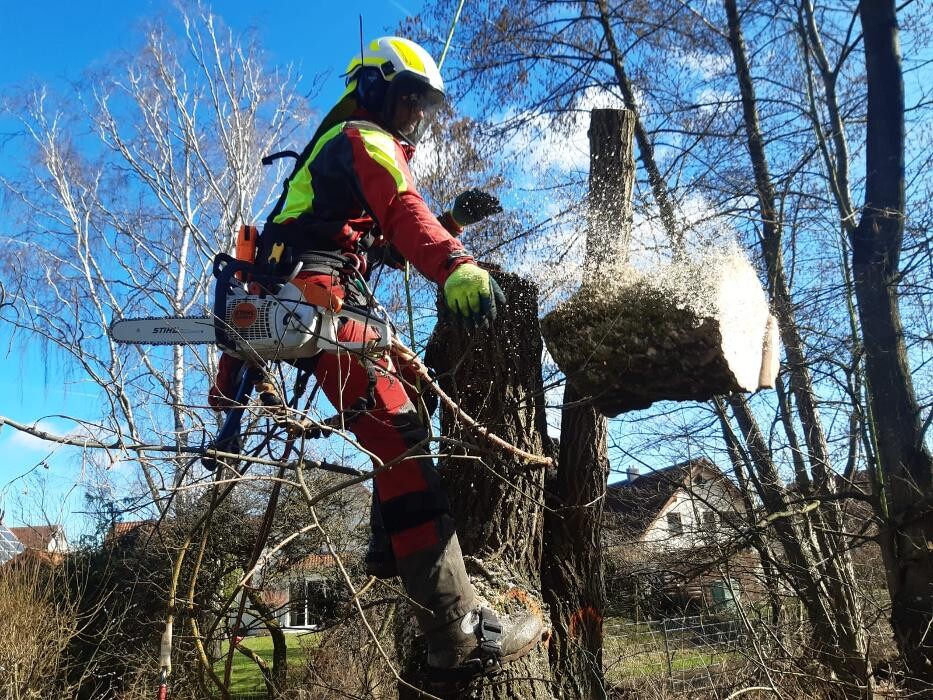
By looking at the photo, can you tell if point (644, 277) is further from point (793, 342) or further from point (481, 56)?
point (481, 56)

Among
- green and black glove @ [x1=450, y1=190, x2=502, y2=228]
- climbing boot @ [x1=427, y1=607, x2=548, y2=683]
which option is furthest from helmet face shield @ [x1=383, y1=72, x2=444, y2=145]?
climbing boot @ [x1=427, y1=607, x2=548, y2=683]

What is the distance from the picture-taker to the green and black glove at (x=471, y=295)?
6.93ft

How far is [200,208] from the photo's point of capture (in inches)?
532

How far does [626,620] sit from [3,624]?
5.89 metres

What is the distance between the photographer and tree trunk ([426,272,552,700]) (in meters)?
2.64

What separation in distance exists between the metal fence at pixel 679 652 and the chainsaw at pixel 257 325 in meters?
3.08

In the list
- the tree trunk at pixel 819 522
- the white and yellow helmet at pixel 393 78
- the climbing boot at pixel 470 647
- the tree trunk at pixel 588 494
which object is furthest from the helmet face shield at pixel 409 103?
the tree trunk at pixel 819 522

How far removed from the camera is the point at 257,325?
252 cm

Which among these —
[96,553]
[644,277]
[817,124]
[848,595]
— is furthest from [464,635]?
[96,553]

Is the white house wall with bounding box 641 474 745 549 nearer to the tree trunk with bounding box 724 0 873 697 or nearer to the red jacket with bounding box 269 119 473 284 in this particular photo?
the tree trunk with bounding box 724 0 873 697

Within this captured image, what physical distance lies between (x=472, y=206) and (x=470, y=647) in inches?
72.1

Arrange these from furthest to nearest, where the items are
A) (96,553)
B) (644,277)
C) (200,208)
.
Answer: (200,208) < (96,553) < (644,277)

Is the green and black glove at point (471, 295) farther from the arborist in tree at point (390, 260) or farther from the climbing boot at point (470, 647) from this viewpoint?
the climbing boot at point (470, 647)

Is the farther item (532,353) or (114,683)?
(114,683)
